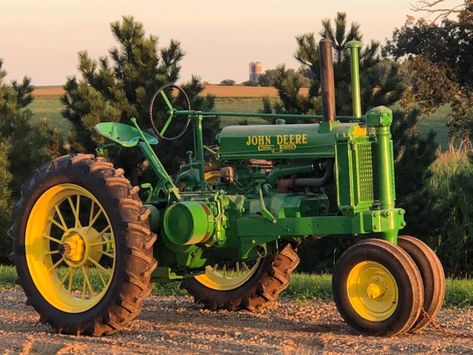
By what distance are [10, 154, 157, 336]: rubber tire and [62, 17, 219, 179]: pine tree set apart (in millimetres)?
8415

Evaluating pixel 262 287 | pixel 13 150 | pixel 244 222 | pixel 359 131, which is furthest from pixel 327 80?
pixel 13 150

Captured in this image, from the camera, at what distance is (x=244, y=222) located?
7621 millimetres

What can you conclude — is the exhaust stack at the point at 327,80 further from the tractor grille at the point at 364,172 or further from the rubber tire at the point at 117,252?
the rubber tire at the point at 117,252

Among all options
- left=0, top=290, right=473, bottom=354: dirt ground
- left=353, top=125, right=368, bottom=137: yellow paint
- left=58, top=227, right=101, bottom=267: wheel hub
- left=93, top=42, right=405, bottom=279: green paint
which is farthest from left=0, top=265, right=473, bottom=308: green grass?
left=58, top=227, right=101, bottom=267: wheel hub

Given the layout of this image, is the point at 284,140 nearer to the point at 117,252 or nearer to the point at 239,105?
the point at 117,252

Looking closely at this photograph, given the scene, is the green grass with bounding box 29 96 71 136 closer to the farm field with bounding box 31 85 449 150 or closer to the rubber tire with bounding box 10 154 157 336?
the farm field with bounding box 31 85 449 150

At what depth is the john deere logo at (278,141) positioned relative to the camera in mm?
7629

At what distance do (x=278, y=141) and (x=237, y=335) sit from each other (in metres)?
1.61

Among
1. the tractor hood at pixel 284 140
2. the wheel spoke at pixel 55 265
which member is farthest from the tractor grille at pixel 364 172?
the wheel spoke at pixel 55 265

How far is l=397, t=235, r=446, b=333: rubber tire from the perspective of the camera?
6973mm

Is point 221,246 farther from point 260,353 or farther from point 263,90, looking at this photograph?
point 263,90

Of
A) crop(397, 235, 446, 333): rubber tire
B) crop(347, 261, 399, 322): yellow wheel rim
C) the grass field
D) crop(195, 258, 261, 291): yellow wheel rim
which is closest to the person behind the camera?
crop(347, 261, 399, 322): yellow wheel rim

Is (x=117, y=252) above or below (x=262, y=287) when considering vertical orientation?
above

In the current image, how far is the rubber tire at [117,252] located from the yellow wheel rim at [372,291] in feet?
4.76
